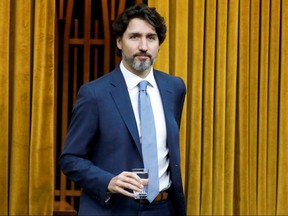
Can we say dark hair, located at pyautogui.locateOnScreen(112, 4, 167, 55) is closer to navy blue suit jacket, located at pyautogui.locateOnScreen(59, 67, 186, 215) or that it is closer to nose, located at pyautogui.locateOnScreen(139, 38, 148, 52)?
nose, located at pyautogui.locateOnScreen(139, 38, 148, 52)

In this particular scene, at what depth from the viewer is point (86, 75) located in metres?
5.74

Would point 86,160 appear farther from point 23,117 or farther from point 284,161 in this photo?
point 284,161

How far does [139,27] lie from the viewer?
348 cm

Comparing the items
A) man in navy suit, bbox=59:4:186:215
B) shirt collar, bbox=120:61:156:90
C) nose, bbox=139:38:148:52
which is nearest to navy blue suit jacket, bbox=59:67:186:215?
man in navy suit, bbox=59:4:186:215

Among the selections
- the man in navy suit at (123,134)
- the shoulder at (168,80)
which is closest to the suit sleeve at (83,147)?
the man in navy suit at (123,134)

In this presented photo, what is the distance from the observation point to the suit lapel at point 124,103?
3311 mm

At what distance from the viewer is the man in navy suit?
129 inches

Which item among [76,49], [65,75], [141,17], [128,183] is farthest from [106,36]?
[128,183]

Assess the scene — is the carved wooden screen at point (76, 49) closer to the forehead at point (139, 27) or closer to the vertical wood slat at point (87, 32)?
the vertical wood slat at point (87, 32)

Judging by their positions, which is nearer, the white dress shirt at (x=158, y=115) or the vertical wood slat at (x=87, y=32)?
the white dress shirt at (x=158, y=115)

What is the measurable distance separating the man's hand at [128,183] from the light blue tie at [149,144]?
0.22 metres

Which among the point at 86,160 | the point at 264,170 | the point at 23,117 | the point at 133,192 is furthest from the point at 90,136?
the point at 264,170

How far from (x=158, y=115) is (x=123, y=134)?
0.25 metres

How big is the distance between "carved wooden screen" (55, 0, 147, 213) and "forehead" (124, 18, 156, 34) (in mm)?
2221
